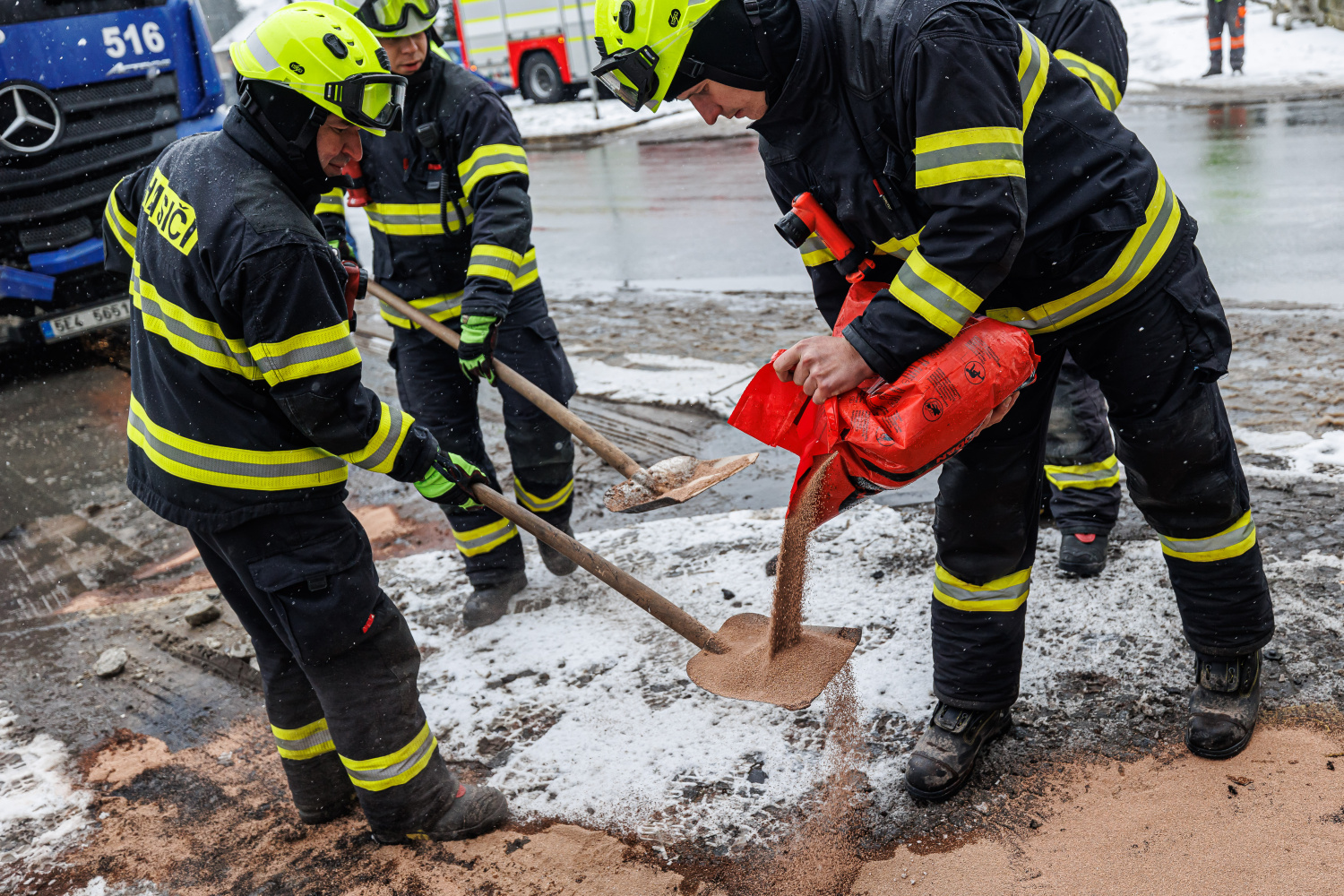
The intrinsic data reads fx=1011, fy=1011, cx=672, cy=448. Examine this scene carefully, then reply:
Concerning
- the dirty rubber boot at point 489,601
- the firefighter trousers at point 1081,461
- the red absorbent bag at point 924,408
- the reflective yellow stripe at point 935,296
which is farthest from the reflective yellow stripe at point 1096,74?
the dirty rubber boot at point 489,601

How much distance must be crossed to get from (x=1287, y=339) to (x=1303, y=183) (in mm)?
3697

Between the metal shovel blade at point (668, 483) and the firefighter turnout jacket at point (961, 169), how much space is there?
1.32 meters

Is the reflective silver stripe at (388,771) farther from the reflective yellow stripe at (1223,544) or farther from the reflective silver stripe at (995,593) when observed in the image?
the reflective yellow stripe at (1223,544)

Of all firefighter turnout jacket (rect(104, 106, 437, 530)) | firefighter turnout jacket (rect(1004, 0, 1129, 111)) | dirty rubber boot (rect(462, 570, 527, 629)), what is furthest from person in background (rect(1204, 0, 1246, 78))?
firefighter turnout jacket (rect(104, 106, 437, 530))

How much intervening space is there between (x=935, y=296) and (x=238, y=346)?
5.06ft

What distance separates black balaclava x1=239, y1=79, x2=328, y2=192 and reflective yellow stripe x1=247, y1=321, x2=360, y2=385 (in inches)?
16.4

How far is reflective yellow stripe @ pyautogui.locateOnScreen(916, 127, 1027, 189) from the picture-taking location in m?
1.88

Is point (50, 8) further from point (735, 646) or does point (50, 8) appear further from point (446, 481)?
point (735, 646)

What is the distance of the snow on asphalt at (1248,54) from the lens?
13.0 m

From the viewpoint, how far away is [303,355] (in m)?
2.27

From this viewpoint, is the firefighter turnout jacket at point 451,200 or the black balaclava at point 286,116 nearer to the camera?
the black balaclava at point 286,116

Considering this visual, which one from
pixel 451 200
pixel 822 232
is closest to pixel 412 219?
pixel 451 200

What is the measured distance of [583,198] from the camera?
1155 cm

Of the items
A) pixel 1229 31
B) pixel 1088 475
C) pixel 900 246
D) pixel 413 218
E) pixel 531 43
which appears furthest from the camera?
pixel 531 43
